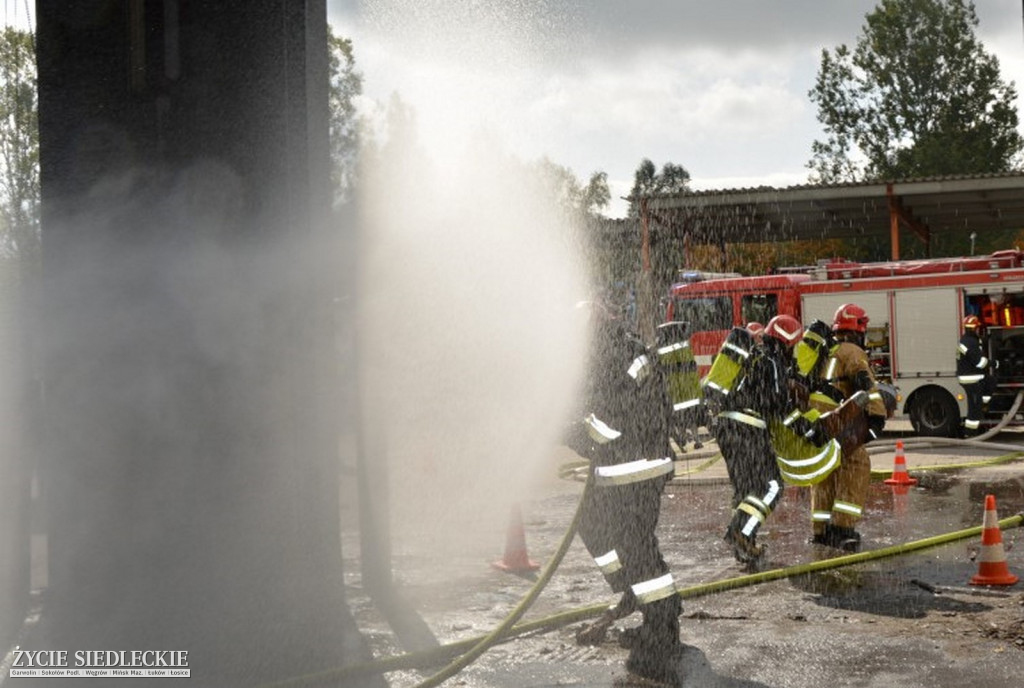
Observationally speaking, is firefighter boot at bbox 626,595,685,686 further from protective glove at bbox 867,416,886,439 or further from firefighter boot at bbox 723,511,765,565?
protective glove at bbox 867,416,886,439

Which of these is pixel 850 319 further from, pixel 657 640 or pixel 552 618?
pixel 657 640

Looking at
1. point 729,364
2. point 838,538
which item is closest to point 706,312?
point 838,538

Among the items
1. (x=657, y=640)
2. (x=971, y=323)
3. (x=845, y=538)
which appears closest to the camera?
(x=657, y=640)

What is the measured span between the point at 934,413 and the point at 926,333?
1077 millimetres

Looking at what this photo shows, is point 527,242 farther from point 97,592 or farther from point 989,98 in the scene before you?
point 989,98

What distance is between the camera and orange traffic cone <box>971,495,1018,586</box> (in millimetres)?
6602

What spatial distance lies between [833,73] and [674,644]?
39.7 metres

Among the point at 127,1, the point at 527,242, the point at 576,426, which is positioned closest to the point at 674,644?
the point at 576,426

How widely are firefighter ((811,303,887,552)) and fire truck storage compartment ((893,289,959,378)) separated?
25.4 feet

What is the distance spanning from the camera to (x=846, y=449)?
26.9 ft

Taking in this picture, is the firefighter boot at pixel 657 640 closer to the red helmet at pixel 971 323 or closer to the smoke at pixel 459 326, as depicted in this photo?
the smoke at pixel 459 326

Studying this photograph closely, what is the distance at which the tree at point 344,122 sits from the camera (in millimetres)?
11211

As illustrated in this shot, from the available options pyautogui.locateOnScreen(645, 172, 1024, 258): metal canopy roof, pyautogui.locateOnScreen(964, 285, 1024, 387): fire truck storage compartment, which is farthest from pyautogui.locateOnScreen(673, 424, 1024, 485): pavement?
pyautogui.locateOnScreen(645, 172, 1024, 258): metal canopy roof

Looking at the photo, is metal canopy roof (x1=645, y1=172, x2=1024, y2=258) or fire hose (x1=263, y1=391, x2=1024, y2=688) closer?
fire hose (x1=263, y1=391, x2=1024, y2=688)
